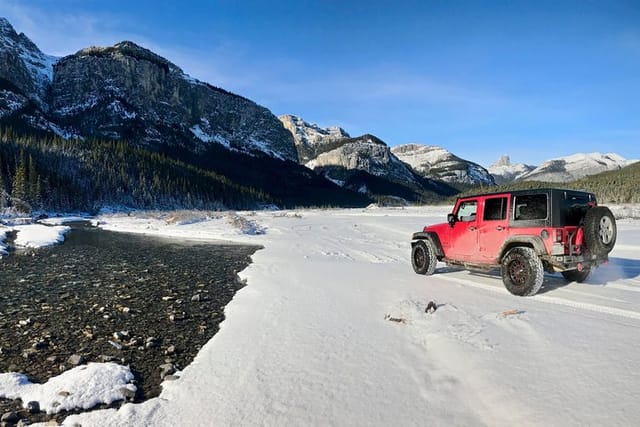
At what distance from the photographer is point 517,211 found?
31.2 feet

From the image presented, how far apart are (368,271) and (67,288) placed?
374 inches

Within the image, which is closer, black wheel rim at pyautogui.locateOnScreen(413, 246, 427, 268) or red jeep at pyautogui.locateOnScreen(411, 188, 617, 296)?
red jeep at pyautogui.locateOnScreen(411, 188, 617, 296)

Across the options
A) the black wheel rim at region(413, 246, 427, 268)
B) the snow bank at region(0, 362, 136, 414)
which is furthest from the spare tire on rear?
the snow bank at region(0, 362, 136, 414)

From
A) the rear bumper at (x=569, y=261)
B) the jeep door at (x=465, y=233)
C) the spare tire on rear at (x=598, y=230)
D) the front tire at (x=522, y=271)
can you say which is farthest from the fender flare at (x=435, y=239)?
the spare tire on rear at (x=598, y=230)

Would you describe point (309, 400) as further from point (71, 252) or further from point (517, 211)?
point (71, 252)

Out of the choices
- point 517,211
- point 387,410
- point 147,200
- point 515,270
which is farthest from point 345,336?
point 147,200

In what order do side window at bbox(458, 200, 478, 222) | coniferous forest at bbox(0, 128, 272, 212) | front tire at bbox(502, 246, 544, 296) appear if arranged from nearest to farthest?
1. front tire at bbox(502, 246, 544, 296)
2. side window at bbox(458, 200, 478, 222)
3. coniferous forest at bbox(0, 128, 272, 212)

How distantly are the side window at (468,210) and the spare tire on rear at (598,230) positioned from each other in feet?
8.72

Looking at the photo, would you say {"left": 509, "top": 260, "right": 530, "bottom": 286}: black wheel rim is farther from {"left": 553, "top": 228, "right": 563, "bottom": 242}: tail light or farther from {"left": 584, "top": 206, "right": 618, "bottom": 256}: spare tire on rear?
{"left": 584, "top": 206, "right": 618, "bottom": 256}: spare tire on rear

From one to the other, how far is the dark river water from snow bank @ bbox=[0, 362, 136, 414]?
0.60ft

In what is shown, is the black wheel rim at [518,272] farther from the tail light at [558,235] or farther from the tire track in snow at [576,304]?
the tail light at [558,235]

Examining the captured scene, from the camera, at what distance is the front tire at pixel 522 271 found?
8.70 m

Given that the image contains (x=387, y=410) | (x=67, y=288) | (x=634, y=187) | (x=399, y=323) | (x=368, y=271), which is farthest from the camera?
(x=634, y=187)

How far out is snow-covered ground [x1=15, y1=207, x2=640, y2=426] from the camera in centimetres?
409
